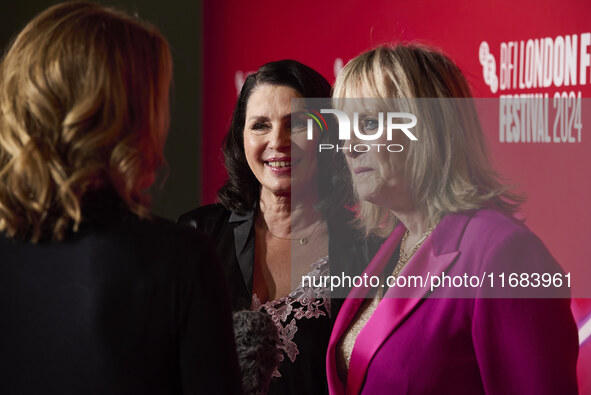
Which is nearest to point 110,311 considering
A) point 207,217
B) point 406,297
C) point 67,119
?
point 67,119

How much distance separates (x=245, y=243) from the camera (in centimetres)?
191

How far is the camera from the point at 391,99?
147 centimetres

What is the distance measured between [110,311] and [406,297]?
0.75 metres

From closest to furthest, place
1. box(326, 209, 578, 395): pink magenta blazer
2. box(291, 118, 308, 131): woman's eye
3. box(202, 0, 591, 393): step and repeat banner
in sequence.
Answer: box(326, 209, 578, 395): pink magenta blazer < box(291, 118, 308, 131): woman's eye < box(202, 0, 591, 393): step and repeat banner

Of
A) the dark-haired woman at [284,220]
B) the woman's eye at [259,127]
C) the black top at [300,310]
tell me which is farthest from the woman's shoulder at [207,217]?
the woman's eye at [259,127]

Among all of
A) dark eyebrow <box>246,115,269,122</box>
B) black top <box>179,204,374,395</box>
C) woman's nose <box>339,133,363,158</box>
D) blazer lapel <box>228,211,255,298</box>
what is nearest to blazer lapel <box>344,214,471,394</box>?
black top <box>179,204,374,395</box>

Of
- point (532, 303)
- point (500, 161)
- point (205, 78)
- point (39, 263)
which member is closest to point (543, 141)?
point (500, 161)

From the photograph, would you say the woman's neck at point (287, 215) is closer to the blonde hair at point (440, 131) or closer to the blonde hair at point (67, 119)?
the blonde hair at point (440, 131)

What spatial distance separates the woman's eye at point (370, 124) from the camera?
1.52 meters

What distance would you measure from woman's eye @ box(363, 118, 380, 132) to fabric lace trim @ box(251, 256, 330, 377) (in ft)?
1.40

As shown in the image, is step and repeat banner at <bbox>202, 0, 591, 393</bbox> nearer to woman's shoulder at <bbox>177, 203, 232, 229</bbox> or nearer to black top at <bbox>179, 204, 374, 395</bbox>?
woman's shoulder at <bbox>177, 203, 232, 229</bbox>

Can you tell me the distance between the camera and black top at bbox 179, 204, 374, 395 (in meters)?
1.66

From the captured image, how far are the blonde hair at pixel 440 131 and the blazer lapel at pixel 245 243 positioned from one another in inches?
23.5

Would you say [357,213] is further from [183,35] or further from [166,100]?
[183,35]
